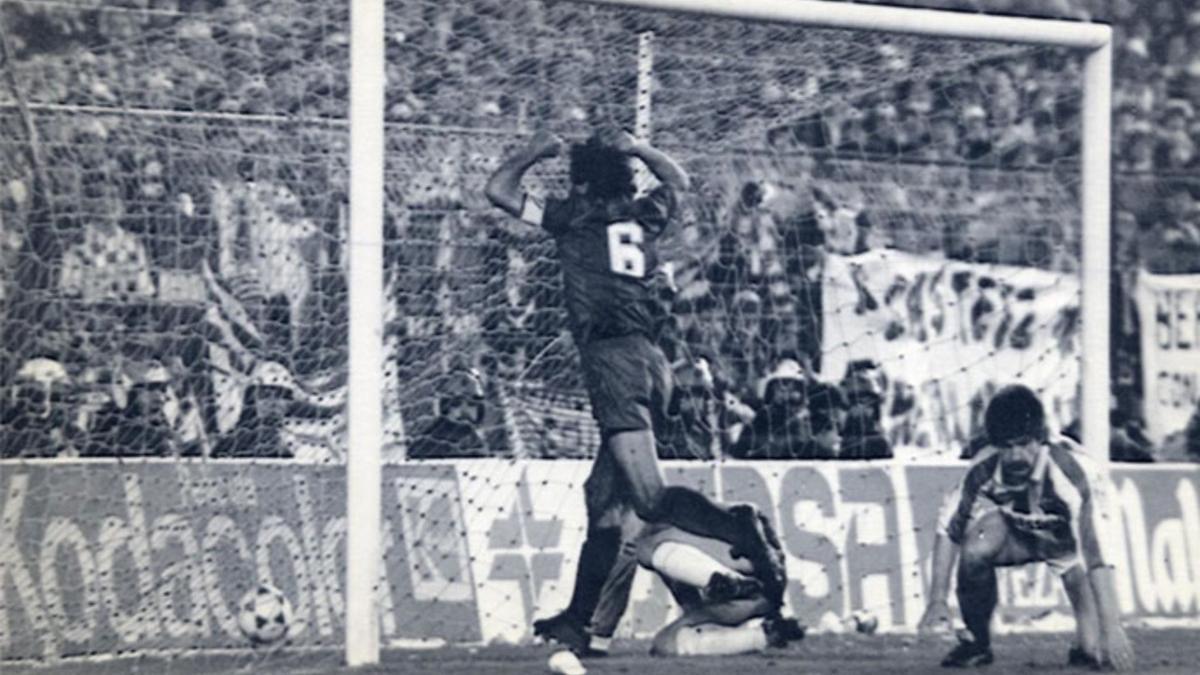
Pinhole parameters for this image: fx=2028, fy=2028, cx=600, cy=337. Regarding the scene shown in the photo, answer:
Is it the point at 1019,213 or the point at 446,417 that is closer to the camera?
the point at 446,417

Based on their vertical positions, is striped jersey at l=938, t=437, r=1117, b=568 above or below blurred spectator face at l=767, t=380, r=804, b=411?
below

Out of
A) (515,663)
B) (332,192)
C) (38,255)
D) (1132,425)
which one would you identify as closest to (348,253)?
(332,192)

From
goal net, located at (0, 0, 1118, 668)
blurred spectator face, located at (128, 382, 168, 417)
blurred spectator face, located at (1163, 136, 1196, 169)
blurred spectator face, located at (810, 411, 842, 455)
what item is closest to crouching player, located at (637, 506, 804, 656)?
goal net, located at (0, 0, 1118, 668)

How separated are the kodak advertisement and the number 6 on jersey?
818 mm

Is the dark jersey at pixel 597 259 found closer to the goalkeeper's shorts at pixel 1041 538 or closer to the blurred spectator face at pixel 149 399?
the blurred spectator face at pixel 149 399

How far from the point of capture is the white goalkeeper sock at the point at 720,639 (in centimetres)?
830

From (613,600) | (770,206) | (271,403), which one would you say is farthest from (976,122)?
(271,403)

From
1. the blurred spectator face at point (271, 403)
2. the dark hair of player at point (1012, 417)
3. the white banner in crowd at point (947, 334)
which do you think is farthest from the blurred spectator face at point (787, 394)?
the blurred spectator face at point (271, 403)

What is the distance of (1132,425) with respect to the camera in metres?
9.66

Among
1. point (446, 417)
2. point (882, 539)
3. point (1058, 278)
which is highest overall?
point (1058, 278)

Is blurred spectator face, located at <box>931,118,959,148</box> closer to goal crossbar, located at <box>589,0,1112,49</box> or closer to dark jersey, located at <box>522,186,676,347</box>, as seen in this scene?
goal crossbar, located at <box>589,0,1112,49</box>

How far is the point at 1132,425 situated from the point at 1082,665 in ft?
4.68

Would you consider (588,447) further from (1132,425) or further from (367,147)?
(1132,425)

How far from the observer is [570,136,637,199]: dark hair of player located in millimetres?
8328
